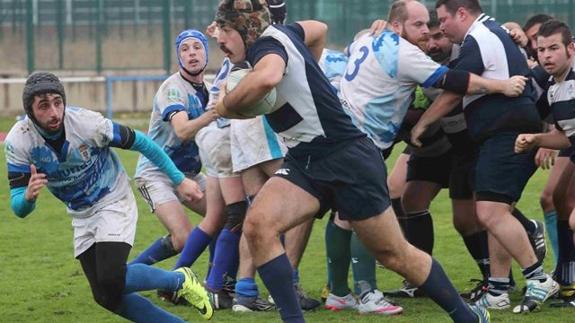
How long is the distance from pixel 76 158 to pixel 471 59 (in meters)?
2.45

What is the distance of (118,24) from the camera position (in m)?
26.0

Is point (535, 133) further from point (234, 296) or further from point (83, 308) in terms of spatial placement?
point (83, 308)

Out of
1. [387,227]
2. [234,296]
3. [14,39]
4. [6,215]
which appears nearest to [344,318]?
→ [234,296]

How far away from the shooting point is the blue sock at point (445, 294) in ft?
21.5

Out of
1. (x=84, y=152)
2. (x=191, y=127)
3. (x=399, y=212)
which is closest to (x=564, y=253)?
(x=399, y=212)

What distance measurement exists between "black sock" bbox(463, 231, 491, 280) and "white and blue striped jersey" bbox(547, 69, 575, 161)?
1097mm

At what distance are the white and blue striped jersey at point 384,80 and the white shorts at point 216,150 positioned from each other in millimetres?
1026

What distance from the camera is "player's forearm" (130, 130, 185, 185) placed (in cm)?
715

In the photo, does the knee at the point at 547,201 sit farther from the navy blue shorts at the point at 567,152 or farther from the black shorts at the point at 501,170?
the black shorts at the point at 501,170

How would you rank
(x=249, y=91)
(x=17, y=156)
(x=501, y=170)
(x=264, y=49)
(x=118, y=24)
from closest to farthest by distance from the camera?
(x=249, y=91) → (x=264, y=49) → (x=17, y=156) → (x=501, y=170) → (x=118, y=24)

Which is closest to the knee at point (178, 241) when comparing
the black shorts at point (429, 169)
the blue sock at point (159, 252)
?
the blue sock at point (159, 252)

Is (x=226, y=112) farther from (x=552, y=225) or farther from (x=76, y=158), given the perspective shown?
(x=552, y=225)

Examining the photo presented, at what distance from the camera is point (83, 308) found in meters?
8.14

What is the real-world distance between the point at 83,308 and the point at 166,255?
81cm
